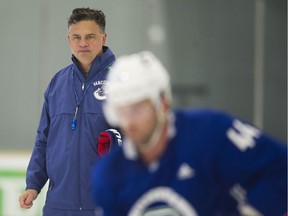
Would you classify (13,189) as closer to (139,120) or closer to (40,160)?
(40,160)

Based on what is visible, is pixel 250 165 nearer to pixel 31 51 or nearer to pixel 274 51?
pixel 31 51

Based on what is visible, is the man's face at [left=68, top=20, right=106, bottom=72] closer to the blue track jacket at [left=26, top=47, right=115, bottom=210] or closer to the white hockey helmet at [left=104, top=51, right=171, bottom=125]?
the blue track jacket at [left=26, top=47, right=115, bottom=210]

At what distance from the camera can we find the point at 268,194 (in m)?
1.66

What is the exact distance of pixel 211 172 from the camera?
5.48ft

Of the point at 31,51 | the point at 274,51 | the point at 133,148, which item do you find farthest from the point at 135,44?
the point at 133,148

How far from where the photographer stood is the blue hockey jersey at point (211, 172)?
1.66 metres

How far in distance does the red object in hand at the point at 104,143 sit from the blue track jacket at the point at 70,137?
0.13ft

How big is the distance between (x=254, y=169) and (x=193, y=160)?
0.13 metres

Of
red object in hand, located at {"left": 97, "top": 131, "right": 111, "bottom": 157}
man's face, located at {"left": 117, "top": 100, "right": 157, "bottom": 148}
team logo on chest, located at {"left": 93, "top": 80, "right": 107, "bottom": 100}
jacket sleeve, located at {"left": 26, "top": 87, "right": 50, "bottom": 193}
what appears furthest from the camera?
jacket sleeve, located at {"left": 26, "top": 87, "right": 50, "bottom": 193}

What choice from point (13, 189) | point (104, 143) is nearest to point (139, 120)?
point (104, 143)

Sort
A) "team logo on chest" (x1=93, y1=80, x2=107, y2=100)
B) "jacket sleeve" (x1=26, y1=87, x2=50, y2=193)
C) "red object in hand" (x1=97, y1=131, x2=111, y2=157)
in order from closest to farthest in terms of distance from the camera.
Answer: "red object in hand" (x1=97, y1=131, x2=111, y2=157), "team logo on chest" (x1=93, y1=80, x2=107, y2=100), "jacket sleeve" (x1=26, y1=87, x2=50, y2=193)

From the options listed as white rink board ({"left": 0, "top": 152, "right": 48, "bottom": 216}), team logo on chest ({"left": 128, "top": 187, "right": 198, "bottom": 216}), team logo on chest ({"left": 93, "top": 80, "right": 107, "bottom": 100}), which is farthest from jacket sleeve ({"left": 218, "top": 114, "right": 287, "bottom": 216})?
Result: white rink board ({"left": 0, "top": 152, "right": 48, "bottom": 216})

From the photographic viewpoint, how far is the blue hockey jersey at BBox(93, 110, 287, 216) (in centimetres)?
166

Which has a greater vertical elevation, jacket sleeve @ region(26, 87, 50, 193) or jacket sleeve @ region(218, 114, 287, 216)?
jacket sleeve @ region(218, 114, 287, 216)
